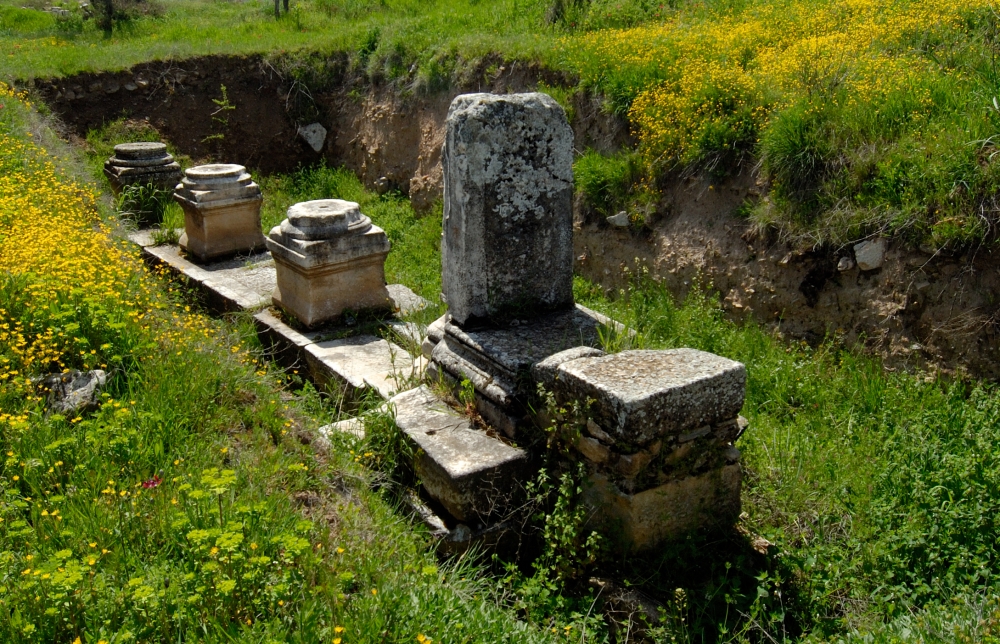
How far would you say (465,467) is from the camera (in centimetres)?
402

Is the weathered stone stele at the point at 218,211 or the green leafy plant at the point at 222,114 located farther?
the green leafy plant at the point at 222,114

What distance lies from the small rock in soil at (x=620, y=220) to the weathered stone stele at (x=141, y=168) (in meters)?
5.10

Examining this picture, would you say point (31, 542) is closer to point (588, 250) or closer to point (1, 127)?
point (588, 250)

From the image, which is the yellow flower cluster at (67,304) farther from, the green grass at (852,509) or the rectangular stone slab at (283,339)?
the green grass at (852,509)

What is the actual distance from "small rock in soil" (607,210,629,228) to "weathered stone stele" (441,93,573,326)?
10.7 feet

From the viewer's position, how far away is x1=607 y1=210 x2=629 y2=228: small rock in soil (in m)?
8.04

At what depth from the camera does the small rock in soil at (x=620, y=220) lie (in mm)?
8039

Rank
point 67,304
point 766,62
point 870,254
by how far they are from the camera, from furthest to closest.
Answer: point 766,62, point 870,254, point 67,304

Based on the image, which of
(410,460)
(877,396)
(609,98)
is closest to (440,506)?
(410,460)

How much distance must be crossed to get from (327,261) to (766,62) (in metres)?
4.68

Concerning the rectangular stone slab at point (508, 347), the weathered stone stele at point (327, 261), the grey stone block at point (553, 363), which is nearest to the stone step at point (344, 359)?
the weathered stone stele at point (327, 261)

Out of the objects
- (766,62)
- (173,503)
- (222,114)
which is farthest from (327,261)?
(222,114)

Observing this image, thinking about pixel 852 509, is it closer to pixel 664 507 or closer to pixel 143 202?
pixel 664 507

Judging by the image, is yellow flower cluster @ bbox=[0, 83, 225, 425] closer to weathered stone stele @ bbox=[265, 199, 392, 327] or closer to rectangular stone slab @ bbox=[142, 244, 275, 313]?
rectangular stone slab @ bbox=[142, 244, 275, 313]
